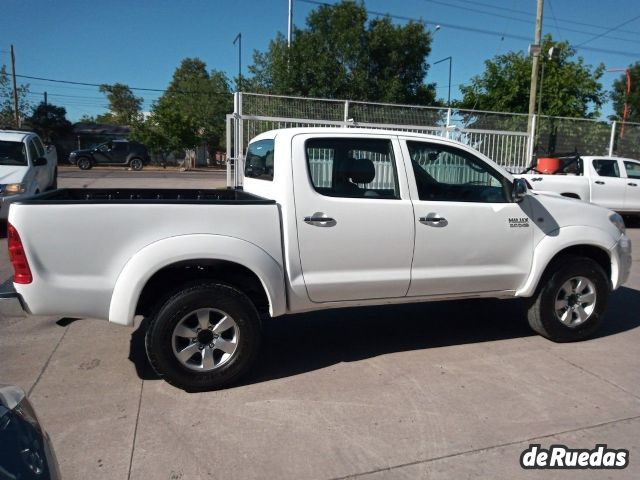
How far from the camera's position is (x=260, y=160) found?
4730 millimetres

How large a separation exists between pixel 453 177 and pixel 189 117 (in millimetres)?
38068

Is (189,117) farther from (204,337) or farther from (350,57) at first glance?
(204,337)

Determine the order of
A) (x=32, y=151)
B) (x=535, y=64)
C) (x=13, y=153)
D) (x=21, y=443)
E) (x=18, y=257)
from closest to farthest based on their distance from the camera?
(x=21, y=443), (x=18, y=257), (x=13, y=153), (x=32, y=151), (x=535, y=64)

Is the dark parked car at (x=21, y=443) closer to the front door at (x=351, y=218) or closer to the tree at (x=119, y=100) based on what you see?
the front door at (x=351, y=218)

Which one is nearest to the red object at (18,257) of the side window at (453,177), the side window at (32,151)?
the side window at (453,177)

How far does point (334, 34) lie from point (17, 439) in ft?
81.1

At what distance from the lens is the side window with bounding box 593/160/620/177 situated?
494 inches

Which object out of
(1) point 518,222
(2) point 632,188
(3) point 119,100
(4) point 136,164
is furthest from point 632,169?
(3) point 119,100

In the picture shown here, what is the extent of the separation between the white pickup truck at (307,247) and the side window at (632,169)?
9051 millimetres

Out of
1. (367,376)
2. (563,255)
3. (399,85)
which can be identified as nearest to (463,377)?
(367,376)

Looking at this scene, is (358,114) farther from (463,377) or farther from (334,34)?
(334,34)

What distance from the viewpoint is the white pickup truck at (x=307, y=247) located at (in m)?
3.54

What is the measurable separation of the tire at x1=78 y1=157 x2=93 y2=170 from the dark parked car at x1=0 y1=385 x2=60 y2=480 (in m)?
33.3

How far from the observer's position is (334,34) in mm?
24281
